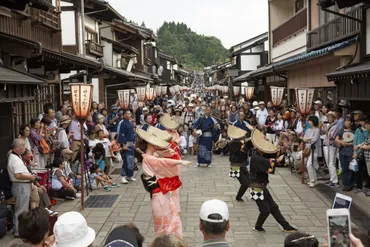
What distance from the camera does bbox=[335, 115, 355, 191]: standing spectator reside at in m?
10.6

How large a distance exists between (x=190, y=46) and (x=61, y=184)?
157667 millimetres

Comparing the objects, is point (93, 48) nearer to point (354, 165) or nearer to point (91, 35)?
point (91, 35)

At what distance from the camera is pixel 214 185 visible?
12078 mm

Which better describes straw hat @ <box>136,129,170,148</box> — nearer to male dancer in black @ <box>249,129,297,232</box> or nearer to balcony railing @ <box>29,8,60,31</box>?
male dancer in black @ <box>249,129,297,232</box>

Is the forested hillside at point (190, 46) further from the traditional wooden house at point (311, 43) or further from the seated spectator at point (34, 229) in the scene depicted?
the seated spectator at point (34, 229)

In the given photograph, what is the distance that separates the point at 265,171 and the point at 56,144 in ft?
19.9

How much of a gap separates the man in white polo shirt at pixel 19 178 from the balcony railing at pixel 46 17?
21.7 ft

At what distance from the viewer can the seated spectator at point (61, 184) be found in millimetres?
10031

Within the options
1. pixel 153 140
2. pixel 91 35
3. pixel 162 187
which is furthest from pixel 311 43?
pixel 162 187

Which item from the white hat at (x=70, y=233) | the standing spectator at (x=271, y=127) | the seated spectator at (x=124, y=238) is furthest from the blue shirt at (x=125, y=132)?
the white hat at (x=70, y=233)

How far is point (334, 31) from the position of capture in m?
14.5

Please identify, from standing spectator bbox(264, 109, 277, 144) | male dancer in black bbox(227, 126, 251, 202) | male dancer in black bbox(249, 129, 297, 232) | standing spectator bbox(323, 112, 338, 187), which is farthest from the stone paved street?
standing spectator bbox(264, 109, 277, 144)

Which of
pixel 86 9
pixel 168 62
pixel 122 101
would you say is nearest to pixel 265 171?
pixel 122 101

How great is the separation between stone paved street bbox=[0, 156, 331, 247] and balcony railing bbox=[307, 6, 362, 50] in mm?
4737
